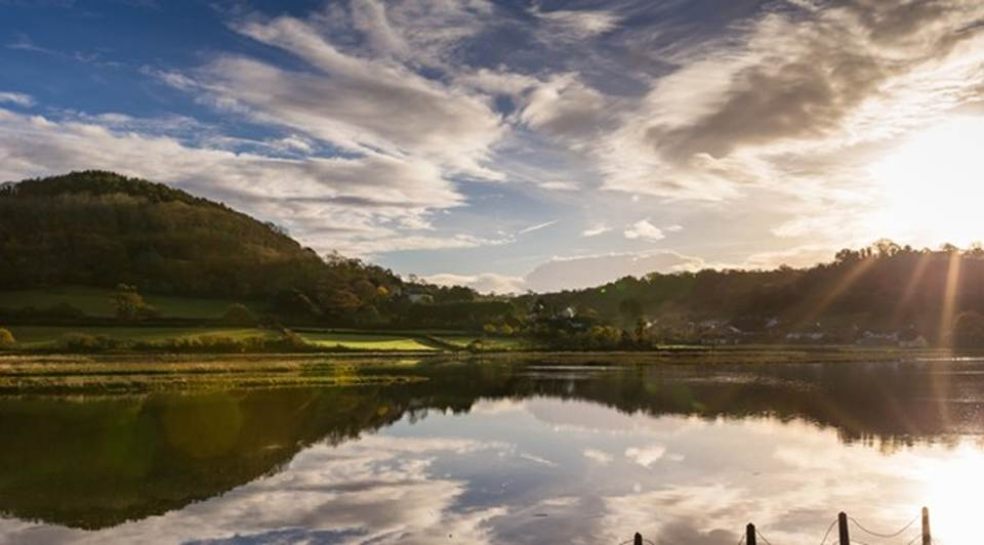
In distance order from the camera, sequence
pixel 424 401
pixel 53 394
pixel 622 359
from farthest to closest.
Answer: pixel 622 359
pixel 424 401
pixel 53 394

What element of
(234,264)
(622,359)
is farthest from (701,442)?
(234,264)

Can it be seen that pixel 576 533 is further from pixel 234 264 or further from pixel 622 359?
pixel 234 264

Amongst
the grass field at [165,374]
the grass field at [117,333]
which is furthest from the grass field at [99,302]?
the grass field at [165,374]

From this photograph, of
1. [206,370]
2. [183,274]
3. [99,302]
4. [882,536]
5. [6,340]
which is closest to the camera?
[882,536]

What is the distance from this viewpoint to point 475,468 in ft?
118

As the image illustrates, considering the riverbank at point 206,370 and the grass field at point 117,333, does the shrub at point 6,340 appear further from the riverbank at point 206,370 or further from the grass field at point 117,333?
the riverbank at point 206,370

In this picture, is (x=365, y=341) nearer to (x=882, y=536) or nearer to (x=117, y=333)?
(x=117, y=333)

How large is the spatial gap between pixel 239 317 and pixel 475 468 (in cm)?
9356

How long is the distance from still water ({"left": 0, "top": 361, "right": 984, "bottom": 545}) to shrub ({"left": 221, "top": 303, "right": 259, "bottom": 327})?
5716cm

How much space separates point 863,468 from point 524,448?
16.1 m

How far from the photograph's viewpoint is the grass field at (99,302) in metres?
121

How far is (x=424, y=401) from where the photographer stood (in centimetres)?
6200

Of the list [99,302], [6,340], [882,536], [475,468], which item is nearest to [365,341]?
[99,302]

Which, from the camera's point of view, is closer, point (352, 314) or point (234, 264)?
point (352, 314)
